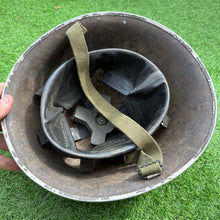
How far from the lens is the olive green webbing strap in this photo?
0.84 meters

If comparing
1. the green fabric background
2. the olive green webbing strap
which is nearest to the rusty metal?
→ the olive green webbing strap

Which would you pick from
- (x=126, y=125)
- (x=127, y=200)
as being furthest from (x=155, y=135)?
(x=127, y=200)

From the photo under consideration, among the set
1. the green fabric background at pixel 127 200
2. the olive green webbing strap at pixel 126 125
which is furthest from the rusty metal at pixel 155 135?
the green fabric background at pixel 127 200

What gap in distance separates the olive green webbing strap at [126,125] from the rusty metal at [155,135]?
46mm

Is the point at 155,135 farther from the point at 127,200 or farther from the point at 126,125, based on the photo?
the point at 127,200

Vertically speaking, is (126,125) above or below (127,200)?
above

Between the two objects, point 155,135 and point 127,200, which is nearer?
point 155,135

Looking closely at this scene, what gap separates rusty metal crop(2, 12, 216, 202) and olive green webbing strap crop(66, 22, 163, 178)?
46mm

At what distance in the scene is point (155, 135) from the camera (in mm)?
1083

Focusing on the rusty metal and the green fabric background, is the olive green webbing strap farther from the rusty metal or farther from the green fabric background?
the green fabric background

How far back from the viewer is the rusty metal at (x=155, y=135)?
0.84 meters

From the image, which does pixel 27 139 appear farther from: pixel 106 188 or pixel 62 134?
pixel 106 188

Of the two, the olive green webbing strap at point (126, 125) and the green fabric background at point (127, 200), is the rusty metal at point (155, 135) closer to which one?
the olive green webbing strap at point (126, 125)

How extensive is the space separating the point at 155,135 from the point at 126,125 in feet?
0.53
